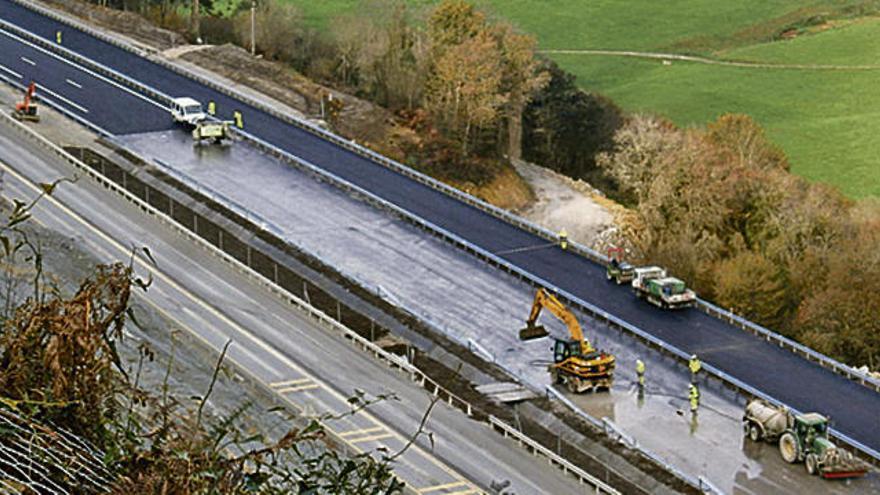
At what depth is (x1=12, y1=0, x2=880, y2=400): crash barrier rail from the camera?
194 feet

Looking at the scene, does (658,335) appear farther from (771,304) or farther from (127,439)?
(127,439)

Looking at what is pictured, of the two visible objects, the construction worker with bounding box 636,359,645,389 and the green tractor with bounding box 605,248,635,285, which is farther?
the green tractor with bounding box 605,248,635,285

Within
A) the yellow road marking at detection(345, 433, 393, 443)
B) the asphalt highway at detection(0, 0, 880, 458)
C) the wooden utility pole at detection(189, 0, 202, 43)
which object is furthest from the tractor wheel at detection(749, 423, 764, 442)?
the wooden utility pole at detection(189, 0, 202, 43)

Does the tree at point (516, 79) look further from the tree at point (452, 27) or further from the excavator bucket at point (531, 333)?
the excavator bucket at point (531, 333)

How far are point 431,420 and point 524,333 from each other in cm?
831

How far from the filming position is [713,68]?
152m

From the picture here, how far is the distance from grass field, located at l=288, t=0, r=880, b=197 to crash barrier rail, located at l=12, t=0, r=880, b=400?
38501 mm

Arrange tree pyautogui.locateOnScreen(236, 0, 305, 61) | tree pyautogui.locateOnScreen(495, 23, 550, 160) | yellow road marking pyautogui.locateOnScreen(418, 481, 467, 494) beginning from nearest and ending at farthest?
yellow road marking pyautogui.locateOnScreen(418, 481, 467, 494) < tree pyautogui.locateOnScreen(495, 23, 550, 160) < tree pyautogui.locateOnScreen(236, 0, 305, 61)

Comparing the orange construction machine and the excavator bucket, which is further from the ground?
the excavator bucket

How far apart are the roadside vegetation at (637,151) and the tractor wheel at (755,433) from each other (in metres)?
16.2

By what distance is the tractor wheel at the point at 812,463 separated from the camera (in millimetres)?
48406

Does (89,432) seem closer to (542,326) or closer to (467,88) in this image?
(542,326)

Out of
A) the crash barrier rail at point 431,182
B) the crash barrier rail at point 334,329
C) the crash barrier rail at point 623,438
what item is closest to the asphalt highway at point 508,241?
the crash barrier rail at point 431,182

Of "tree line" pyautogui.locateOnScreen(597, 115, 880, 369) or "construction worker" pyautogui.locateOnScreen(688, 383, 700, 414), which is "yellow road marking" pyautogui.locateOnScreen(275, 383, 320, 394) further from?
"tree line" pyautogui.locateOnScreen(597, 115, 880, 369)
